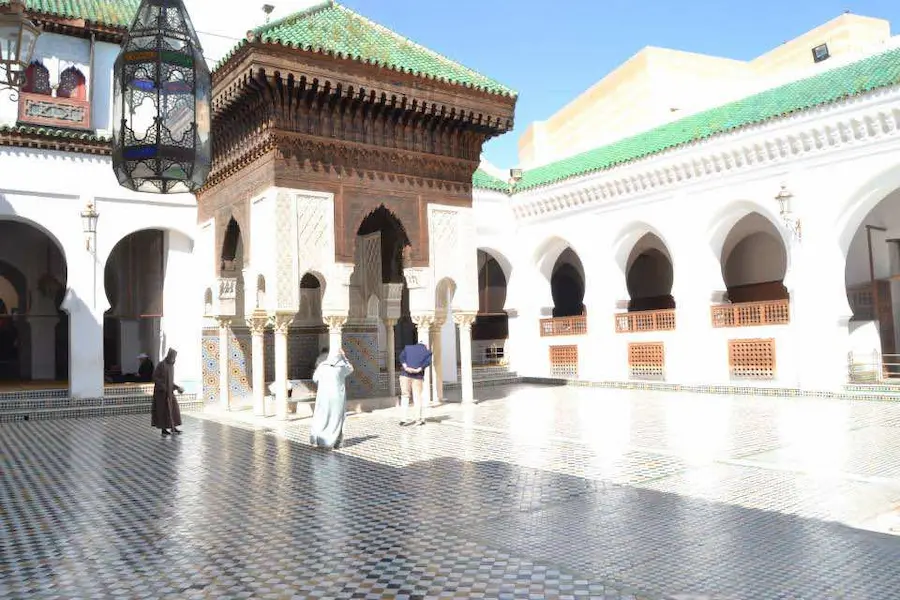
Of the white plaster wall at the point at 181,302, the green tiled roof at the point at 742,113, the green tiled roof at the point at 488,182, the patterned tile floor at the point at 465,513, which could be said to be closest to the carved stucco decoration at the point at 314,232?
the patterned tile floor at the point at 465,513

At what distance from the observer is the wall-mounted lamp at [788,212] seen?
928cm

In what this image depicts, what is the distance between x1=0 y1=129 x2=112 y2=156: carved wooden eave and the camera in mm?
8867

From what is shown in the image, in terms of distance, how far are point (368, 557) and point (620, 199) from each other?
9477mm

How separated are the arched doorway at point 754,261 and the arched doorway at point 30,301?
11113 mm

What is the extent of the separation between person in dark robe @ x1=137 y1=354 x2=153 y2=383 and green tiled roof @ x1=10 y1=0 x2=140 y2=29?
457 cm

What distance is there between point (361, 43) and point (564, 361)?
21.9 feet

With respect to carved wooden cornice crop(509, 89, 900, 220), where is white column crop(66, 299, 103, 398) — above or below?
below

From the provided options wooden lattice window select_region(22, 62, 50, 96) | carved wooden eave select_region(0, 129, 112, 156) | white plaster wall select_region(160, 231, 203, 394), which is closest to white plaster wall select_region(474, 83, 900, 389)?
white plaster wall select_region(160, 231, 203, 394)

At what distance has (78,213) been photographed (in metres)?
9.27

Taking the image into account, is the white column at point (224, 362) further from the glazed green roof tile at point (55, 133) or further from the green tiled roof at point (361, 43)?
the green tiled roof at point (361, 43)

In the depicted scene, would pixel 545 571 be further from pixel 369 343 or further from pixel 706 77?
pixel 706 77

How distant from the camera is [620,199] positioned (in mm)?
11562

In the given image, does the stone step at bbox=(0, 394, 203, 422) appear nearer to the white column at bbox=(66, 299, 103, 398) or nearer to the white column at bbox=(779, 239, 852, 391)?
the white column at bbox=(66, 299, 103, 398)

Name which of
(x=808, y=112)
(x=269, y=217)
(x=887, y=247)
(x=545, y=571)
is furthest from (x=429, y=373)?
(x=887, y=247)
